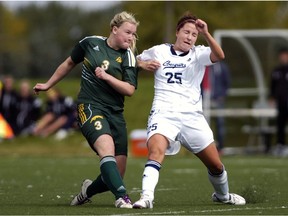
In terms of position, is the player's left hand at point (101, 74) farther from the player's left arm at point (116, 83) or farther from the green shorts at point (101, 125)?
the green shorts at point (101, 125)

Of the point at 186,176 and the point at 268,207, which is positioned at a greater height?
the point at 268,207

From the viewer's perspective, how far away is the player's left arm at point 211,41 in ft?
33.5

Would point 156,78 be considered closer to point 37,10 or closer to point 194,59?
point 194,59

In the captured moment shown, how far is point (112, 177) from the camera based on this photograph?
10.0m

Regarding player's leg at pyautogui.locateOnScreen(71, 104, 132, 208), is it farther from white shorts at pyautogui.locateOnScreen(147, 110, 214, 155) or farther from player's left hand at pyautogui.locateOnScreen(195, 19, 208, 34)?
player's left hand at pyautogui.locateOnScreen(195, 19, 208, 34)

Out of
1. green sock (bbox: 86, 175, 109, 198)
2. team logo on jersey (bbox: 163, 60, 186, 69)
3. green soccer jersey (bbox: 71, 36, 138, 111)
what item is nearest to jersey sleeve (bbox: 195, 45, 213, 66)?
team logo on jersey (bbox: 163, 60, 186, 69)

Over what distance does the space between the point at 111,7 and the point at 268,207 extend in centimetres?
6417

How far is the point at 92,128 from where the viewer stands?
10.2 m

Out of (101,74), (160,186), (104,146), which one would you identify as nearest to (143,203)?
(104,146)

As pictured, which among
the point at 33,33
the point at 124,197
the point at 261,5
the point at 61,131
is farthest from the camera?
the point at 33,33

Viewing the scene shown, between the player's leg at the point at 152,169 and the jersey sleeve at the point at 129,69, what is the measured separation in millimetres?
649

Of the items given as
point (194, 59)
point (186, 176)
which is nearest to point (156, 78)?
point (194, 59)

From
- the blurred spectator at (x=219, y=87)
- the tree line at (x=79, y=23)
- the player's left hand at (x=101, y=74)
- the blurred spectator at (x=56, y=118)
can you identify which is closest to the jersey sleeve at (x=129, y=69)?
the player's left hand at (x=101, y=74)

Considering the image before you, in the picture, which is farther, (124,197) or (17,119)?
(17,119)
